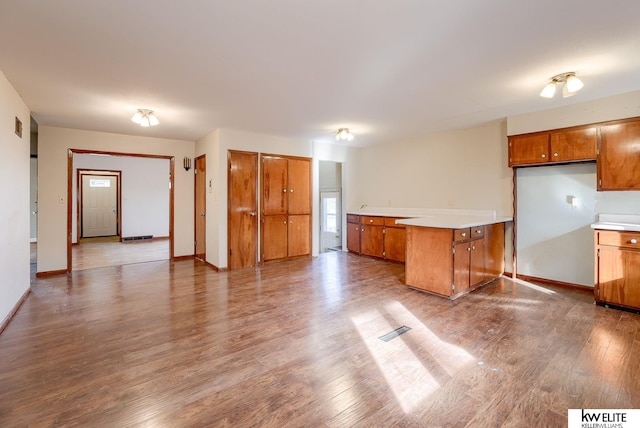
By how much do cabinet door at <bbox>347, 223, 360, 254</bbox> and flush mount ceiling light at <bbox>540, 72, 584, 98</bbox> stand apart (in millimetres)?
4015

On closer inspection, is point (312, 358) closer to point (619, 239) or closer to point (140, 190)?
point (619, 239)

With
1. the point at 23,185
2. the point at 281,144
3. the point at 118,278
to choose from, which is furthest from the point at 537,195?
the point at 23,185

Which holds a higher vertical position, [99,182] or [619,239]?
[99,182]

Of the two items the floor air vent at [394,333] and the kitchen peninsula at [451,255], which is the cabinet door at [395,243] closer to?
the kitchen peninsula at [451,255]

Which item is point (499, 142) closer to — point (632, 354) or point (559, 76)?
point (559, 76)

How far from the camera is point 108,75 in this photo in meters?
2.86

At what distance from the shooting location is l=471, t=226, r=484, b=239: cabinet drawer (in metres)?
3.86

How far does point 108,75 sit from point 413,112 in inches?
142

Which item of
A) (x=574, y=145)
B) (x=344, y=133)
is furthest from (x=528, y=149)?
(x=344, y=133)

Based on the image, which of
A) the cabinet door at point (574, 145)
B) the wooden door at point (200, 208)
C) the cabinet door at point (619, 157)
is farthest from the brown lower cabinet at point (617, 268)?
the wooden door at point (200, 208)

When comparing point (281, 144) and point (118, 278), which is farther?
point (281, 144)

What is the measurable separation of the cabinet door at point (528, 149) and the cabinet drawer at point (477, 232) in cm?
116

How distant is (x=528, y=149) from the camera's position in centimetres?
413

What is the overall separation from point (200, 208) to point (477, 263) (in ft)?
16.6
